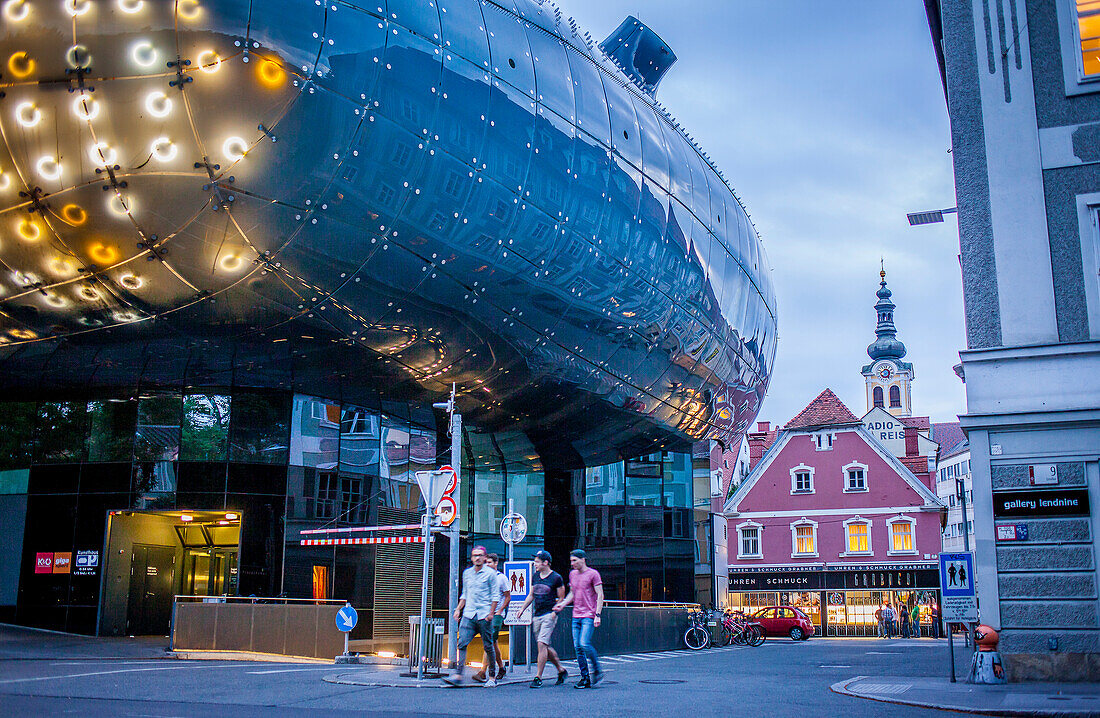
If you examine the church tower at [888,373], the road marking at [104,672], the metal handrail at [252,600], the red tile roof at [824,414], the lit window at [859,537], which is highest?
the church tower at [888,373]

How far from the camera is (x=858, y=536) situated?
4912 centimetres

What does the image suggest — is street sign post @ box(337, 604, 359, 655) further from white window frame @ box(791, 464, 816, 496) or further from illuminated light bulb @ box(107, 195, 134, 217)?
white window frame @ box(791, 464, 816, 496)

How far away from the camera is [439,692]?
411 inches

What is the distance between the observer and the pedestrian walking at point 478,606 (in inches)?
439

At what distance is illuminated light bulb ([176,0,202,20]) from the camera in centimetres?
1256

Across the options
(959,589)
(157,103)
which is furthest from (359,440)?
(959,589)

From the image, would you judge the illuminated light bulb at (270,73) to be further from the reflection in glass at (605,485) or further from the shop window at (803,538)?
the shop window at (803,538)

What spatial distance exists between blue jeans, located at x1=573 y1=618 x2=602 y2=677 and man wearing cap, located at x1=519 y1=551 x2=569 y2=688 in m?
0.34

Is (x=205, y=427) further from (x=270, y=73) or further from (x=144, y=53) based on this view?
(x=270, y=73)

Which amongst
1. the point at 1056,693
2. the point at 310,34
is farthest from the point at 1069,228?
the point at 310,34

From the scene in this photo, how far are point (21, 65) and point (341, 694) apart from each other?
28.4 feet

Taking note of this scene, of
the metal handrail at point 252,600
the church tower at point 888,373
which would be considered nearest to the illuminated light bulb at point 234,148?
the metal handrail at point 252,600

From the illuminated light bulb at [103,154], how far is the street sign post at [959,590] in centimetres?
1133

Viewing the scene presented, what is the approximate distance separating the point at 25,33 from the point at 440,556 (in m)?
13.9
